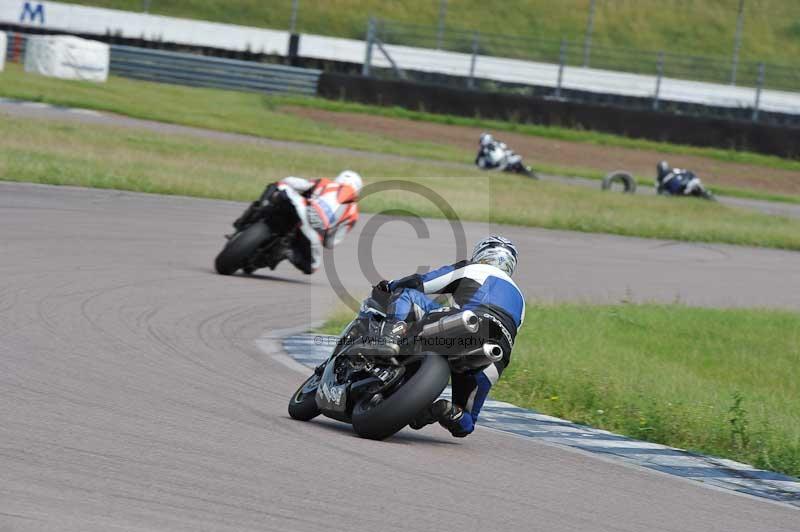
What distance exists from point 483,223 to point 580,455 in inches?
539

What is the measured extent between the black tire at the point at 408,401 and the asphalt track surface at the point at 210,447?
0.10m

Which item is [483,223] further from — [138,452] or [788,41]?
[788,41]

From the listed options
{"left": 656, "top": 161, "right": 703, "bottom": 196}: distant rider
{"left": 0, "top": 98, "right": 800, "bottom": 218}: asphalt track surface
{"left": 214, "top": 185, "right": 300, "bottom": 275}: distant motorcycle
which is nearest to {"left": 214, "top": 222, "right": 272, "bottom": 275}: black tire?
{"left": 214, "top": 185, "right": 300, "bottom": 275}: distant motorcycle

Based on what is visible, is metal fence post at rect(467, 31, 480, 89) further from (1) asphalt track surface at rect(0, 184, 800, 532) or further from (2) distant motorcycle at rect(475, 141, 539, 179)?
(1) asphalt track surface at rect(0, 184, 800, 532)

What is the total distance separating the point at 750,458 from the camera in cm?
746

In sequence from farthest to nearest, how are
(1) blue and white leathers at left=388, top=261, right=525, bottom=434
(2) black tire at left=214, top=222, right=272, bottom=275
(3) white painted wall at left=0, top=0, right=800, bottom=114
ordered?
(3) white painted wall at left=0, top=0, right=800, bottom=114 → (2) black tire at left=214, top=222, right=272, bottom=275 → (1) blue and white leathers at left=388, top=261, right=525, bottom=434

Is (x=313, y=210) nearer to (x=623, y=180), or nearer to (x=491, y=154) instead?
(x=491, y=154)

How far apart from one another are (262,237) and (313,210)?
0.55 metres

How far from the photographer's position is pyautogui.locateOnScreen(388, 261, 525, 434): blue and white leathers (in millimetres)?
6621

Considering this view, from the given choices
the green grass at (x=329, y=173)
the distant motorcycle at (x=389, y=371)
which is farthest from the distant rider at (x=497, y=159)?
the distant motorcycle at (x=389, y=371)

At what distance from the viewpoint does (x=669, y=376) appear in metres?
9.45

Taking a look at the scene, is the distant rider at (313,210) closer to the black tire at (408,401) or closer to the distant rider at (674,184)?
the black tire at (408,401)

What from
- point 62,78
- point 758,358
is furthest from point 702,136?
point 758,358

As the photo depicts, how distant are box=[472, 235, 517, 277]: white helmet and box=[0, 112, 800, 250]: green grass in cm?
1166
